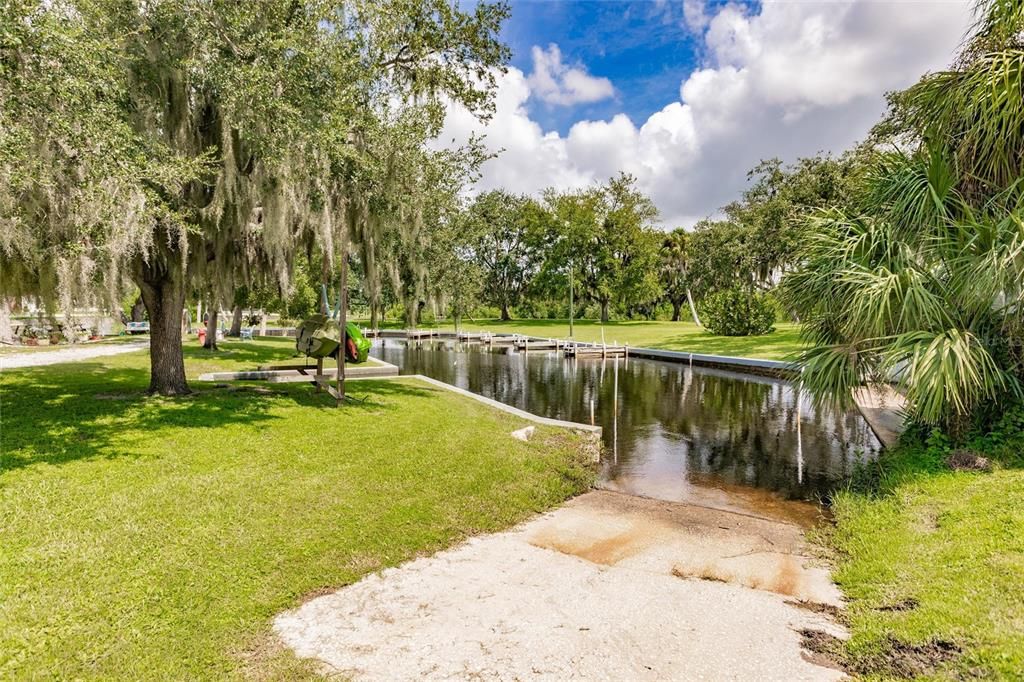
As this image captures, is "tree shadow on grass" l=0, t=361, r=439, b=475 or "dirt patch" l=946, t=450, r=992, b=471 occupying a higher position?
"tree shadow on grass" l=0, t=361, r=439, b=475

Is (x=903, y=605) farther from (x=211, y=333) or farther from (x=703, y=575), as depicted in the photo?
(x=211, y=333)

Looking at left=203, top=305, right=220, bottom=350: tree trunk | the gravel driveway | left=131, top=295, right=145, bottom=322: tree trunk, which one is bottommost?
the gravel driveway

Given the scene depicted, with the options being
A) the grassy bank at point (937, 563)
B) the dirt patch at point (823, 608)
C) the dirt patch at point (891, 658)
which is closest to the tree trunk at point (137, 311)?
the dirt patch at point (823, 608)

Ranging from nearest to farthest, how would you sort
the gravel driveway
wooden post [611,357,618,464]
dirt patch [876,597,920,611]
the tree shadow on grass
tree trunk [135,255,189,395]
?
1. dirt patch [876,597,920,611]
2. the tree shadow on grass
3. tree trunk [135,255,189,395]
4. wooden post [611,357,618,464]
5. the gravel driveway

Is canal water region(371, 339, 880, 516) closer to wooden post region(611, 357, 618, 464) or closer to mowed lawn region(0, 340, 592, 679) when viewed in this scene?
wooden post region(611, 357, 618, 464)

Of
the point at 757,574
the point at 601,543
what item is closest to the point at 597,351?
the point at 601,543

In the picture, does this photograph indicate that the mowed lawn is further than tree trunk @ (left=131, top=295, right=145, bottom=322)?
No

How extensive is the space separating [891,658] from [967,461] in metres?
3.94

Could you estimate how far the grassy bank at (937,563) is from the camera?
2.98 meters

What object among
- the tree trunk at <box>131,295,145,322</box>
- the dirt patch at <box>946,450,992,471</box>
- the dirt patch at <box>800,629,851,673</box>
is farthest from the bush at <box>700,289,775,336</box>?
the tree trunk at <box>131,295,145,322</box>

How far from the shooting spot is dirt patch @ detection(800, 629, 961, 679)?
9.56 ft

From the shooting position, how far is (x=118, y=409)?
290 inches

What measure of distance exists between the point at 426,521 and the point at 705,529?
294 cm

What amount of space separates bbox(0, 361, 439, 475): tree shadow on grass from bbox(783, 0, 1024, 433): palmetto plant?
22.6 ft
